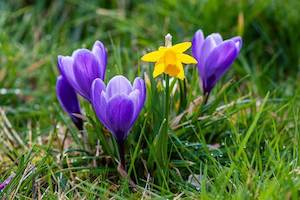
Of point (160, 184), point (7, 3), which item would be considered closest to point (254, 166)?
point (160, 184)

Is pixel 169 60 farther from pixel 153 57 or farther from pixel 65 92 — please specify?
pixel 65 92

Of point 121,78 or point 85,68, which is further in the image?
point 85,68

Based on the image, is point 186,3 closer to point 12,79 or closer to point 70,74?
point 12,79

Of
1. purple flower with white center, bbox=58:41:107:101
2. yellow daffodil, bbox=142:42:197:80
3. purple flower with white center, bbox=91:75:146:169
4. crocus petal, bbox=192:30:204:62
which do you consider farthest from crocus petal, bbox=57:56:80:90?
crocus petal, bbox=192:30:204:62

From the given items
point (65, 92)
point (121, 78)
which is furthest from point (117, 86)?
point (65, 92)

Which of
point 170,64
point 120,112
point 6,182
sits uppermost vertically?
point 170,64

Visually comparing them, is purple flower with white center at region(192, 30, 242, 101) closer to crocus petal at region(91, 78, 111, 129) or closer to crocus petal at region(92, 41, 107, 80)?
crocus petal at region(92, 41, 107, 80)
